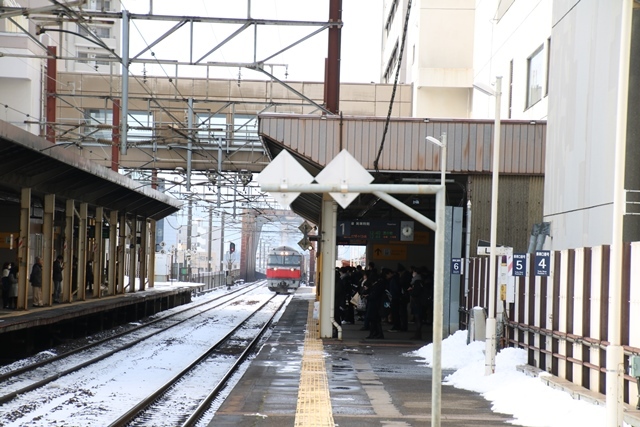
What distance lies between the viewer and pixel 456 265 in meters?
23.0

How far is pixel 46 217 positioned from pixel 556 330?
16.4 m

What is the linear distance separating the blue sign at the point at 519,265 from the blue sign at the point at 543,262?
0.94 m

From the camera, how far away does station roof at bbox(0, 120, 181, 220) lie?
69.5 ft

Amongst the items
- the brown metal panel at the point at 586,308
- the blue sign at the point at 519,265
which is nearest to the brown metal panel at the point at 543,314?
the blue sign at the point at 519,265

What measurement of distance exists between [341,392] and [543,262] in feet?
12.3

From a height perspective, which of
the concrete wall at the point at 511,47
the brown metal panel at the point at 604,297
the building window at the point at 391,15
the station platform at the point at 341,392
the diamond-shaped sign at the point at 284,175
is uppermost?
the building window at the point at 391,15

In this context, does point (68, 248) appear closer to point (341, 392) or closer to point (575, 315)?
point (341, 392)

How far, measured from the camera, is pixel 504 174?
22.4 m

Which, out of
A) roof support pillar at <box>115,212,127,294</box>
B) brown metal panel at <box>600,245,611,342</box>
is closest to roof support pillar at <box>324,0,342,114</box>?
brown metal panel at <box>600,245,611,342</box>

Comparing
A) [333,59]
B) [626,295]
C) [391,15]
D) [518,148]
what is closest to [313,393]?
[626,295]

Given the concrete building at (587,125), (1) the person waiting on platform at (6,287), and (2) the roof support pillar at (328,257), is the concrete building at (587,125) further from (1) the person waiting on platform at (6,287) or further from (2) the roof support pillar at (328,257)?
(1) the person waiting on platform at (6,287)

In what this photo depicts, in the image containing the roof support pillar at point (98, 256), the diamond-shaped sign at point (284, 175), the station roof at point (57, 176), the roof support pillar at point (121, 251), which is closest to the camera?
the diamond-shaped sign at point (284, 175)

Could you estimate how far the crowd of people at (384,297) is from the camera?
78.9 feet

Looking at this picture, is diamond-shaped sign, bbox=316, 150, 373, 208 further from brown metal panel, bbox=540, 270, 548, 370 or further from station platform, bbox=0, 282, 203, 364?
station platform, bbox=0, 282, 203, 364
